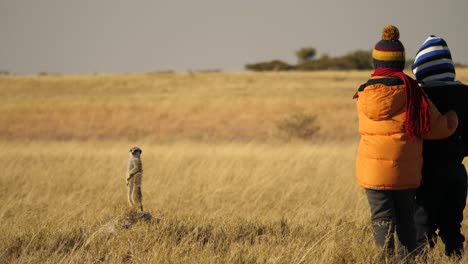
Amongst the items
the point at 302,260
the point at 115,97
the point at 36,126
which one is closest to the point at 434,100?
the point at 302,260

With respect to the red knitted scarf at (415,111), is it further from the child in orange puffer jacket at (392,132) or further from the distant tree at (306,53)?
the distant tree at (306,53)

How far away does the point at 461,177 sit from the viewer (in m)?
5.11

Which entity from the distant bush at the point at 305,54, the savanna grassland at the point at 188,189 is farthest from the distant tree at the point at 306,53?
the savanna grassland at the point at 188,189

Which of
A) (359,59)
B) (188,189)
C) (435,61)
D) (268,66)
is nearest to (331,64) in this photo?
(359,59)

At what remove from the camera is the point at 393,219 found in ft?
15.9

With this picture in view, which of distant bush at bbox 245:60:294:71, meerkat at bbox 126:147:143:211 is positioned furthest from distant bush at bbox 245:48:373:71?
meerkat at bbox 126:147:143:211

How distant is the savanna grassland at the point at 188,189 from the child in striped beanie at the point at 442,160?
26 centimetres

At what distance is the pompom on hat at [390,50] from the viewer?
4785mm

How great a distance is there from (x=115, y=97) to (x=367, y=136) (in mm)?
26485

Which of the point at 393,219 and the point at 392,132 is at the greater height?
the point at 392,132

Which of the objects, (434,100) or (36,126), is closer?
(434,100)

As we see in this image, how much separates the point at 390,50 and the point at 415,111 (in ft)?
1.62

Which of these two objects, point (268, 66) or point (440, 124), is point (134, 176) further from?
point (268, 66)

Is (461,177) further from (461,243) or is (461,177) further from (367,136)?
(367,136)
